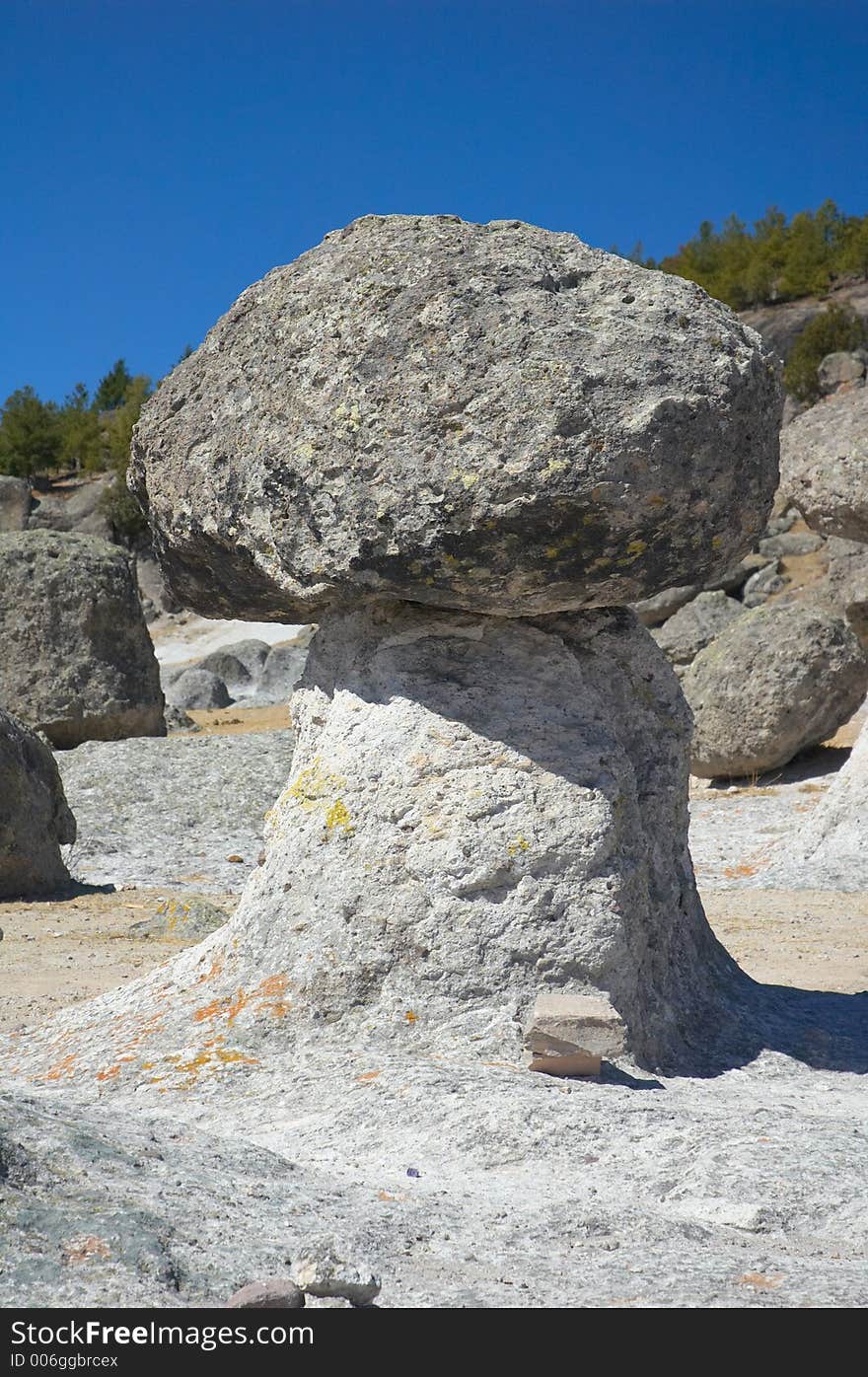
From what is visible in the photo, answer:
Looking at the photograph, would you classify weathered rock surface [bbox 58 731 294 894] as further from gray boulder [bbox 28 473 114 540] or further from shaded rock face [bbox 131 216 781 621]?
gray boulder [bbox 28 473 114 540]

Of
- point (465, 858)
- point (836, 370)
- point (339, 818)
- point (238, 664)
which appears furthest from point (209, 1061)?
point (836, 370)

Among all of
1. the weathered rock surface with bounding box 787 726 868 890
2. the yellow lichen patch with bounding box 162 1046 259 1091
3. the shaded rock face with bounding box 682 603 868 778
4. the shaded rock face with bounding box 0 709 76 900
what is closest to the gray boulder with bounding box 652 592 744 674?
the shaded rock face with bounding box 682 603 868 778

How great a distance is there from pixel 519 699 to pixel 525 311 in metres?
1.46

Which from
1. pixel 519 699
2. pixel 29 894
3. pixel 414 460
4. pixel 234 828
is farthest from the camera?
pixel 234 828

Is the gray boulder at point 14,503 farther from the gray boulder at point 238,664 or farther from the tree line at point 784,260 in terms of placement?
the tree line at point 784,260

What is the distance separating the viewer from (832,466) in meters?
9.68

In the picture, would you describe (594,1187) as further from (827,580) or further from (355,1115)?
(827,580)

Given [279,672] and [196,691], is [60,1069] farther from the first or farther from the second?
[279,672]

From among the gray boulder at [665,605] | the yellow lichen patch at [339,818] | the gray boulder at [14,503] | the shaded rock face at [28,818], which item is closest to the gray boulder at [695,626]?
the gray boulder at [665,605]

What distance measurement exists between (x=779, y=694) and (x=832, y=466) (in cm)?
581

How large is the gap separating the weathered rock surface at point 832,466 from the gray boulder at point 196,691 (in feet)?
60.6

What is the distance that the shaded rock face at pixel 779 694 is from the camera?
15188 millimetres
